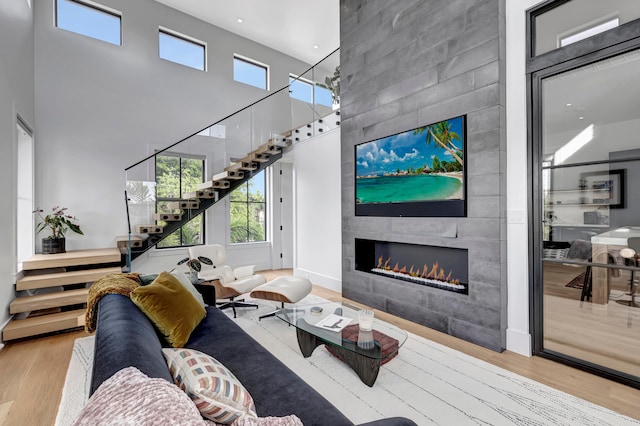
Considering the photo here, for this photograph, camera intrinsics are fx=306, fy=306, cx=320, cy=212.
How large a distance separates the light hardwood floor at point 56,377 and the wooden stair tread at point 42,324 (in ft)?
0.31

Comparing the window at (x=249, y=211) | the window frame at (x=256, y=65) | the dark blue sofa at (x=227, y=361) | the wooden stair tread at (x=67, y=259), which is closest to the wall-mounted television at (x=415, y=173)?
the dark blue sofa at (x=227, y=361)

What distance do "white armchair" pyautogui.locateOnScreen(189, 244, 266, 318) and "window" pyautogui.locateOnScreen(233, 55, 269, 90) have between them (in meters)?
4.12

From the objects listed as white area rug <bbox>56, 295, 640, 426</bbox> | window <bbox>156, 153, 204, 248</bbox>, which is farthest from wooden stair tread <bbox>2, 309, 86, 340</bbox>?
window <bbox>156, 153, 204, 248</bbox>

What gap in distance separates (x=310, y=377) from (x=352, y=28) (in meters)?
4.41

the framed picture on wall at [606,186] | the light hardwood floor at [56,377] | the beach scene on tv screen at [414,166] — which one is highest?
the beach scene on tv screen at [414,166]

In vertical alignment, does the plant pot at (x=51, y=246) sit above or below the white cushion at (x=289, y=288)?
above

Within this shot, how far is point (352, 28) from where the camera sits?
4352mm

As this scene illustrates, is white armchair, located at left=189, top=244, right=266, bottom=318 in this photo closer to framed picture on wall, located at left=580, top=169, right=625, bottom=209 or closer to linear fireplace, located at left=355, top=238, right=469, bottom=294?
linear fireplace, located at left=355, top=238, right=469, bottom=294

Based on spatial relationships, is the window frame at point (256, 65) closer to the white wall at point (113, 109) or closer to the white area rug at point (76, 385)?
the white wall at point (113, 109)

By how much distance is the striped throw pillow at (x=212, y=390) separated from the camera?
3.39 feet

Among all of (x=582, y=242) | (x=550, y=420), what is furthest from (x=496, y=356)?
(x=582, y=242)

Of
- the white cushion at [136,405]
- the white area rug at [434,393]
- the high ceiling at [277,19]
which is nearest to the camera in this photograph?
the white cushion at [136,405]

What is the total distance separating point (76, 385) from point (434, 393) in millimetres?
2680

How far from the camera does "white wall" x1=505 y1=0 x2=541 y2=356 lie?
2732mm
